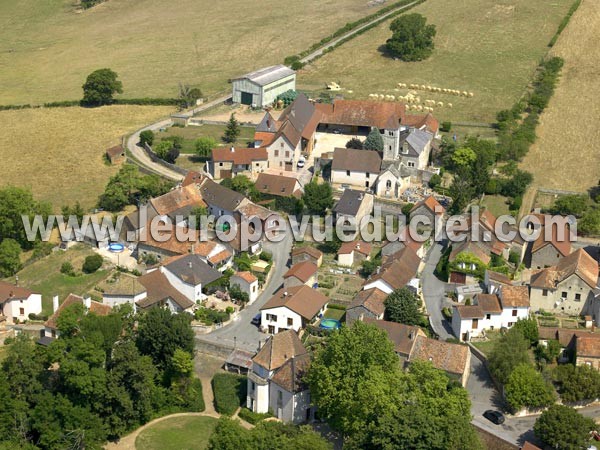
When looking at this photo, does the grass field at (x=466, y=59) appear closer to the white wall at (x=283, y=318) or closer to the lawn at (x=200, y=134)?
the lawn at (x=200, y=134)

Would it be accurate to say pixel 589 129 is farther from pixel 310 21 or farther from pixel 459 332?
pixel 310 21

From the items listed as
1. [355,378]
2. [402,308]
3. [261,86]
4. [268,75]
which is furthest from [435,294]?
[268,75]

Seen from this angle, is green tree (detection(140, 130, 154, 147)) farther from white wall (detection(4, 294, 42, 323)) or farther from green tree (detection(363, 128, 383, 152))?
white wall (detection(4, 294, 42, 323))

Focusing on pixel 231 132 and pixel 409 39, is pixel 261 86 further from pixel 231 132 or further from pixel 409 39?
pixel 409 39

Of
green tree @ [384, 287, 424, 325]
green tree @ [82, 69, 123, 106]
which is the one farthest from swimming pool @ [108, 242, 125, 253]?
green tree @ [82, 69, 123, 106]

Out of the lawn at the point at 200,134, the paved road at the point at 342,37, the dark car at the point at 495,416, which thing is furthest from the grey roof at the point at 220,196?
the paved road at the point at 342,37

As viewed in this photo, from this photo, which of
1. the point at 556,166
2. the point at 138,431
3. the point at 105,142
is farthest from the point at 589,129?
the point at 138,431
